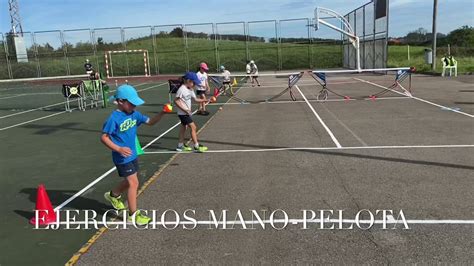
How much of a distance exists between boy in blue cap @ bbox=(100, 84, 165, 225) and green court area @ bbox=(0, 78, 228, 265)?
64 centimetres

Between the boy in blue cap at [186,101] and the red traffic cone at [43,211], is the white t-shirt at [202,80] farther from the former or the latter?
the red traffic cone at [43,211]

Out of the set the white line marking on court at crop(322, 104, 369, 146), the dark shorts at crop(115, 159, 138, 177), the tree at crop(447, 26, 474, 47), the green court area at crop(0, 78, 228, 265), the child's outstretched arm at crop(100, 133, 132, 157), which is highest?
the tree at crop(447, 26, 474, 47)

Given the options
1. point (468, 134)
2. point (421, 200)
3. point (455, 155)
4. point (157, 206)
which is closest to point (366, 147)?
point (455, 155)

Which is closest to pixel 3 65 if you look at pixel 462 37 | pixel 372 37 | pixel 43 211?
pixel 372 37

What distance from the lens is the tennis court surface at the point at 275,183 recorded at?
4547 mm

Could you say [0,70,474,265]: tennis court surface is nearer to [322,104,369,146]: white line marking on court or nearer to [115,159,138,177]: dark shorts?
[322,104,369,146]: white line marking on court

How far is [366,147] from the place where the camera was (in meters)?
9.16

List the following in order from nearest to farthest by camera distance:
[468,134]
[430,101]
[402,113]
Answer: [468,134] → [402,113] → [430,101]

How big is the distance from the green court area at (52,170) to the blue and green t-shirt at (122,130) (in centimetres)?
92

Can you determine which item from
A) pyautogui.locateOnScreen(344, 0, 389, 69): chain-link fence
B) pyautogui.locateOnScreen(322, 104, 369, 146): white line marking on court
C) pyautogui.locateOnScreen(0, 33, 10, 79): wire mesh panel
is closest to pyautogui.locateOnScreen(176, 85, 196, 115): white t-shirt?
pyautogui.locateOnScreen(322, 104, 369, 146): white line marking on court

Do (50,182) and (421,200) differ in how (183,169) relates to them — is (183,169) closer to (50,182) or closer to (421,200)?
(50,182)

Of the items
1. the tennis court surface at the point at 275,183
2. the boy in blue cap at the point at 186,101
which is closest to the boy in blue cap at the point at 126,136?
the tennis court surface at the point at 275,183

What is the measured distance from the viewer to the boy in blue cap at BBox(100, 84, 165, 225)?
5.03 metres

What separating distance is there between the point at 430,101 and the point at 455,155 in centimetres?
891
